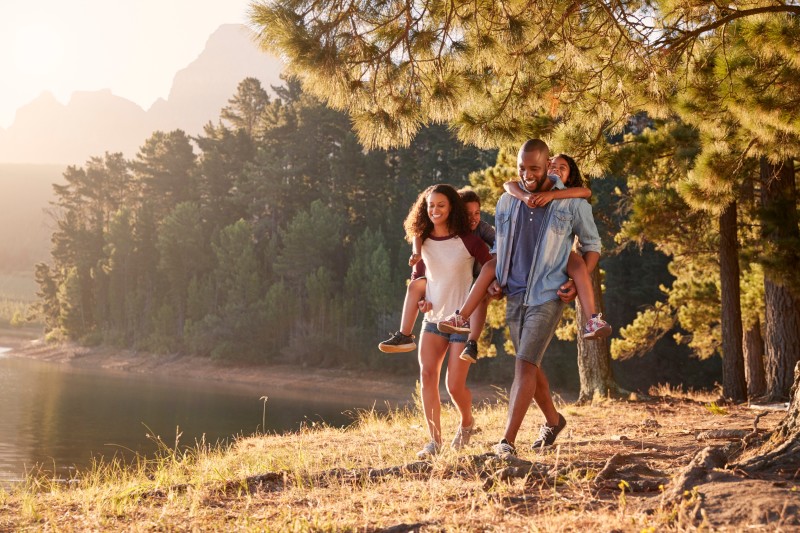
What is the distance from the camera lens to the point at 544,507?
10.3 ft

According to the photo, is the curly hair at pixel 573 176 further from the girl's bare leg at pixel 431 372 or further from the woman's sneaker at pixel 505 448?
the woman's sneaker at pixel 505 448

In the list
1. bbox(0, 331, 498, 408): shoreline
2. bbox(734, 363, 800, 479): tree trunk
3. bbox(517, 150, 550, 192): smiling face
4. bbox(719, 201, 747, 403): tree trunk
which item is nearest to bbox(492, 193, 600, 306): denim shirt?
bbox(517, 150, 550, 192): smiling face

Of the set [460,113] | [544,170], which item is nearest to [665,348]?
[460,113]

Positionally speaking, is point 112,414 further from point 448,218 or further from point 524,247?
point 524,247

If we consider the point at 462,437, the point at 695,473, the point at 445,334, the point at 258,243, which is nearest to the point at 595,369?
the point at 462,437

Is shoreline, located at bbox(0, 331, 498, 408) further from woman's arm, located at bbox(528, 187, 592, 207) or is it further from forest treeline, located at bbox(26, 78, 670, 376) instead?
woman's arm, located at bbox(528, 187, 592, 207)

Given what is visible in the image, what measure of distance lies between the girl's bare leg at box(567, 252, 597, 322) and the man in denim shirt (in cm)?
3

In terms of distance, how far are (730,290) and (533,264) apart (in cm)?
803

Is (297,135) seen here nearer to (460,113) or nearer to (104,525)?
(460,113)

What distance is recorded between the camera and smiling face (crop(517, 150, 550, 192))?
14.7 ft

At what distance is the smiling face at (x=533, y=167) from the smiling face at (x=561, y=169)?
0.71 meters

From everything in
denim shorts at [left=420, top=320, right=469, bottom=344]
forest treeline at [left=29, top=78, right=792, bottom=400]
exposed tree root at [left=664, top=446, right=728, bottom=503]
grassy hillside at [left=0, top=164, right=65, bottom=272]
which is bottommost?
exposed tree root at [left=664, top=446, right=728, bottom=503]

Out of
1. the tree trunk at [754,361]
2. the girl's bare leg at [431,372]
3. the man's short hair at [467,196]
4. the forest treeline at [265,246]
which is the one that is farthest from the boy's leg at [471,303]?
the forest treeline at [265,246]

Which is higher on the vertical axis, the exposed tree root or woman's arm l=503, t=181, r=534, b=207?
woman's arm l=503, t=181, r=534, b=207
